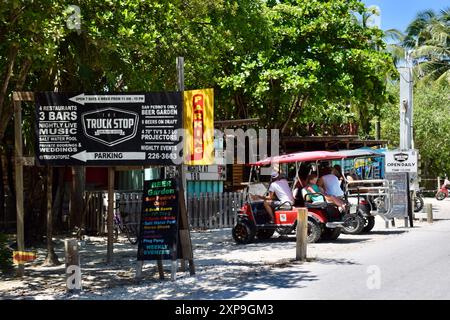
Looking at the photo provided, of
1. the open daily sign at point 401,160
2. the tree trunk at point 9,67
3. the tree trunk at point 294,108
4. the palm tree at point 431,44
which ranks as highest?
the palm tree at point 431,44

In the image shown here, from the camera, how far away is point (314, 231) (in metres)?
14.9

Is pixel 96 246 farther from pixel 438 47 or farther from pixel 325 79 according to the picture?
pixel 438 47

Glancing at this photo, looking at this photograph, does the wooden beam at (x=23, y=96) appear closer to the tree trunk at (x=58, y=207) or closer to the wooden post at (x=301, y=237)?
the wooden post at (x=301, y=237)

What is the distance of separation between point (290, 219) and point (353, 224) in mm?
2665

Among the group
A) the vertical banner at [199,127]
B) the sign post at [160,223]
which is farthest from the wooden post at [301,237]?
the sign post at [160,223]

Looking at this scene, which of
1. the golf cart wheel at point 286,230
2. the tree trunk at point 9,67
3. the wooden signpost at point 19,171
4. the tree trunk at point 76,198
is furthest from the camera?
the tree trunk at point 76,198

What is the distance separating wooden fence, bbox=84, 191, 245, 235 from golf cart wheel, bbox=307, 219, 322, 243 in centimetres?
504

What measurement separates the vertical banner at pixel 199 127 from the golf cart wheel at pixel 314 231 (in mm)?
4926

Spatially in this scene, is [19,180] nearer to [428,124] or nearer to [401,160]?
[401,160]

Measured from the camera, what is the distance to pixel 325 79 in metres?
23.3

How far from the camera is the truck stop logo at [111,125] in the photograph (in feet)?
35.3

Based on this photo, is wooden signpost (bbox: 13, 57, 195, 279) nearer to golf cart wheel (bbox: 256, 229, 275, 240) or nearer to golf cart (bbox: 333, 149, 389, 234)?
golf cart wheel (bbox: 256, 229, 275, 240)

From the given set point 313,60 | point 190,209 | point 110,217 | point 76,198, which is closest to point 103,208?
point 76,198
